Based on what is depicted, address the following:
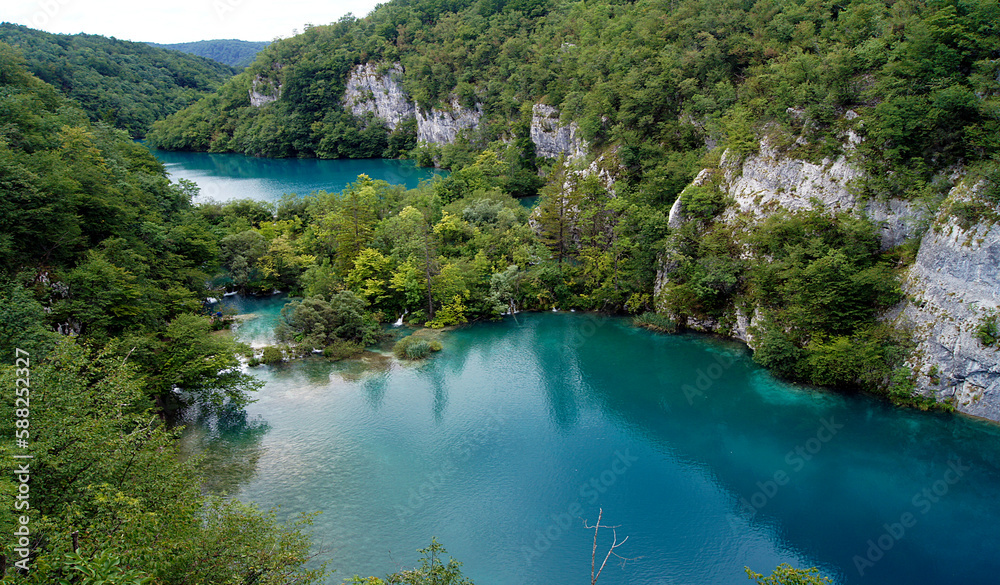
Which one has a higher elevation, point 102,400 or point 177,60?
point 177,60

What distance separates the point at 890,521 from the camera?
1917 centimetres

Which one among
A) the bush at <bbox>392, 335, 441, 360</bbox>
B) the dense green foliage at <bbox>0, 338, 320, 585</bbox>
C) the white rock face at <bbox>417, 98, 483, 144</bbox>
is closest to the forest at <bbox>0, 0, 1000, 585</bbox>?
the dense green foliage at <bbox>0, 338, 320, 585</bbox>

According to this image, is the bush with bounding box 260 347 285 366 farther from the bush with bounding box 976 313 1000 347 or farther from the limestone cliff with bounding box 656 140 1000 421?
the bush with bounding box 976 313 1000 347

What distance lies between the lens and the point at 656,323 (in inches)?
1310

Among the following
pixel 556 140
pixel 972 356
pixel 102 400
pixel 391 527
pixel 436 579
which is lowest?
pixel 391 527

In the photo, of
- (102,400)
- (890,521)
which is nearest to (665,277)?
(890,521)

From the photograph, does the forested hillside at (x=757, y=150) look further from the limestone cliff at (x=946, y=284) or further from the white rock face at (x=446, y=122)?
the white rock face at (x=446, y=122)

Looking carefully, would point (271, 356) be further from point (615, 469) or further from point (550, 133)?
point (550, 133)

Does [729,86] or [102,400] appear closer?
[102,400]

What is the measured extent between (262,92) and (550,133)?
7493 cm

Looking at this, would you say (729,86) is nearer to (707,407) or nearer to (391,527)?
(707,407)

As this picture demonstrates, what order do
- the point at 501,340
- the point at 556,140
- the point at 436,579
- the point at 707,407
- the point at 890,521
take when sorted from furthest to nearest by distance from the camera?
the point at 556,140 < the point at 501,340 < the point at 707,407 < the point at 890,521 < the point at 436,579

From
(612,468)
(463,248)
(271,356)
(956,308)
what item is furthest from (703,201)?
(271,356)

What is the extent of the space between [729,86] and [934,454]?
26.4 meters
